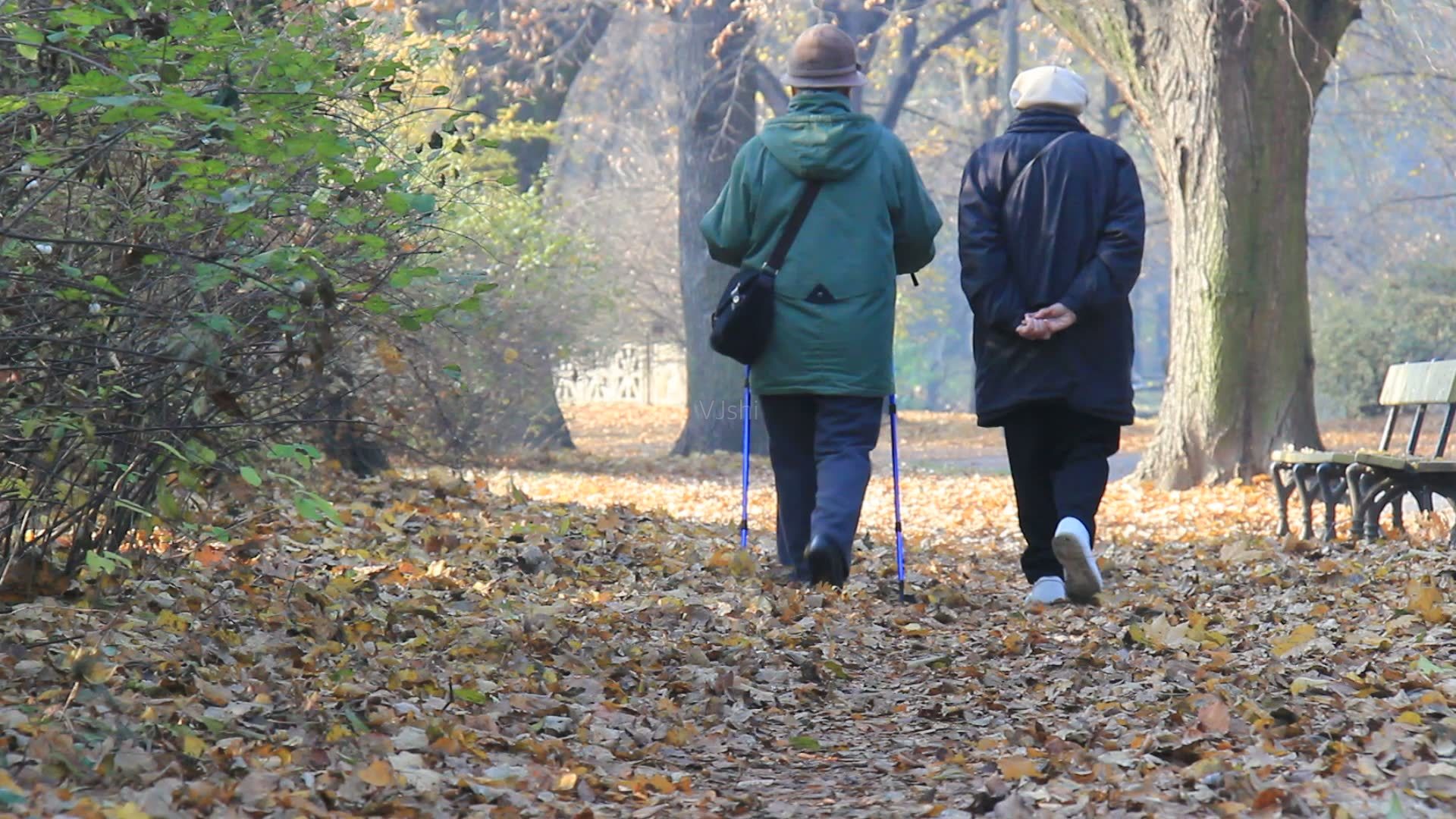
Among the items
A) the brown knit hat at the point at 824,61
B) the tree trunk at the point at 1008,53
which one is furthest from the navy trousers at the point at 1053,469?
the tree trunk at the point at 1008,53

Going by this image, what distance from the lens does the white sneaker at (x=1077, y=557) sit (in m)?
5.96

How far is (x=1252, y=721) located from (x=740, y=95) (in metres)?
16.2

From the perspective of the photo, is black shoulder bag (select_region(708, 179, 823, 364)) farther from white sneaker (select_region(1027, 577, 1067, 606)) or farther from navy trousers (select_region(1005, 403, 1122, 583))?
white sneaker (select_region(1027, 577, 1067, 606))

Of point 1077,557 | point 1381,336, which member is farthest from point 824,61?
point 1381,336

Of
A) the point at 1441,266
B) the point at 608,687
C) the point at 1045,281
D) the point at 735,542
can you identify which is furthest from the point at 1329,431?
the point at 608,687

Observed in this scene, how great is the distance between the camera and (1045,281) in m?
6.13

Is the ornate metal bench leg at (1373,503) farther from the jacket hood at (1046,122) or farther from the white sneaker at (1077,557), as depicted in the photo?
the jacket hood at (1046,122)

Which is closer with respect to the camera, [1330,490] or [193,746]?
[193,746]

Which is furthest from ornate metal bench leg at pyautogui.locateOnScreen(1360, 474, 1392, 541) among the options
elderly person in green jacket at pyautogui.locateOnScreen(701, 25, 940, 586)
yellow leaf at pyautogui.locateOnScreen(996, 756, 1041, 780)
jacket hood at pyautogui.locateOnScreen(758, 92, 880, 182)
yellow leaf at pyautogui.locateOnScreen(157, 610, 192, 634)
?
yellow leaf at pyautogui.locateOnScreen(157, 610, 192, 634)

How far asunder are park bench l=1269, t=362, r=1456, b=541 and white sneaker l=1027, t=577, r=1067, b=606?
173cm

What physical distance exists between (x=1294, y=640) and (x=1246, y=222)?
6.57 meters

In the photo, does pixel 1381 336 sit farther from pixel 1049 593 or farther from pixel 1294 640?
pixel 1294 640

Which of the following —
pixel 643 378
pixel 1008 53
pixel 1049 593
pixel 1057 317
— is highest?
pixel 1008 53

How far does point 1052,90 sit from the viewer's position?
248 inches
